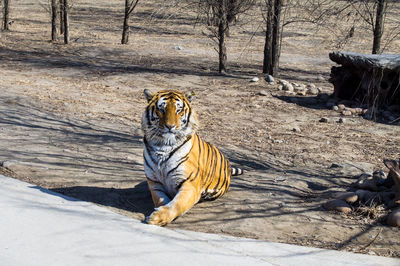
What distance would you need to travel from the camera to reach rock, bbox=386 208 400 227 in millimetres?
5246

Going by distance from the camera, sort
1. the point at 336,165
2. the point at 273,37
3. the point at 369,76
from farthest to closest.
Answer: the point at 273,37, the point at 369,76, the point at 336,165

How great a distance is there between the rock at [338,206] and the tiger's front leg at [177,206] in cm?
142

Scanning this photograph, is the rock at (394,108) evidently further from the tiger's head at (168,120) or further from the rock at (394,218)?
the tiger's head at (168,120)

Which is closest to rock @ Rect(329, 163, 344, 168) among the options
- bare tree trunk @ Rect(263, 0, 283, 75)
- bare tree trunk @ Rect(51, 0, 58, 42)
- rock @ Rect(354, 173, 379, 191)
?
rock @ Rect(354, 173, 379, 191)

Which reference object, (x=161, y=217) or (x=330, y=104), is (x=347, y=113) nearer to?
(x=330, y=104)

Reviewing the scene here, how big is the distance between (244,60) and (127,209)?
13.3 m

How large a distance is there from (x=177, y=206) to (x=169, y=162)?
468 mm

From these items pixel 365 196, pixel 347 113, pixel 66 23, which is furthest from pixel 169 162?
pixel 66 23

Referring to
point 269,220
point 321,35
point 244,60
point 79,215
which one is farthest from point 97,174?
point 321,35

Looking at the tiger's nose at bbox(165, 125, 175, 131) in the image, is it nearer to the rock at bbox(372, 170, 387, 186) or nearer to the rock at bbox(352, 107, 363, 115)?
the rock at bbox(372, 170, 387, 186)

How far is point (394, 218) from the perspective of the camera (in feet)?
17.3

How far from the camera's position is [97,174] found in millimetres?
6555

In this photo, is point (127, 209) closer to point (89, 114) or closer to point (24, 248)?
point (24, 248)

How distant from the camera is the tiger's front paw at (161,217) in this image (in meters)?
4.82
